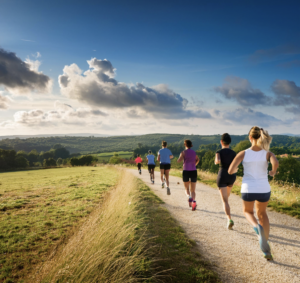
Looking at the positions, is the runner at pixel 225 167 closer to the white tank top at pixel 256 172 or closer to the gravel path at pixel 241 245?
the gravel path at pixel 241 245

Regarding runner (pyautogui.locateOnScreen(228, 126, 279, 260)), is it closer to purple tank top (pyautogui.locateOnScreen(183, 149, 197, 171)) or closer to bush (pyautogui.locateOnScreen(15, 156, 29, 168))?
purple tank top (pyautogui.locateOnScreen(183, 149, 197, 171))

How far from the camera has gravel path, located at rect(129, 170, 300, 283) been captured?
3541 millimetres

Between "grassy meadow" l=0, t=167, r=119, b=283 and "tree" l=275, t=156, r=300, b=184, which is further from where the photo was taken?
"tree" l=275, t=156, r=300, b=184

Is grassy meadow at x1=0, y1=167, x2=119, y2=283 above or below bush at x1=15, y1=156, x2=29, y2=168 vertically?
above

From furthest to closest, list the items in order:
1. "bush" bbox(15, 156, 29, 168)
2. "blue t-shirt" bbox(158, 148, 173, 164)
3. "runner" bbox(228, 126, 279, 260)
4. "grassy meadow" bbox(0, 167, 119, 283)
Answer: "bush" bbox(15, 156, 29, 168) → "blue t-shirt" bbox(158, 148, 173, 164) → "grassy meadow" bbox(0, 167, 119, 283) → "runner" bbox(228, 126, 279, 260)

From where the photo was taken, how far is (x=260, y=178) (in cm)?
373

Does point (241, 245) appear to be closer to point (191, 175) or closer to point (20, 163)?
point (191, 175)

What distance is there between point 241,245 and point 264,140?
105 inches

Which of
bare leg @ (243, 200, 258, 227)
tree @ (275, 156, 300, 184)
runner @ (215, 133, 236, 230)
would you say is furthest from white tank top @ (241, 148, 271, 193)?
tree @ (275, 156, 300, 184)

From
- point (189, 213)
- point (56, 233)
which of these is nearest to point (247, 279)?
point (189, 213)

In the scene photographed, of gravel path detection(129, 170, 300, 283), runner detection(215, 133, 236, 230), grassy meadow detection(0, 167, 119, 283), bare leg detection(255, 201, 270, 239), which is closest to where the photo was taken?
gravel path detection(129, 170, 300, 283)

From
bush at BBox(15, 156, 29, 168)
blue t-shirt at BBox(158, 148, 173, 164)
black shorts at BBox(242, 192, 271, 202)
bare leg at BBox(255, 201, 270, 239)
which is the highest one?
blue t-shirt at BBox(158, 148, 173, 164)

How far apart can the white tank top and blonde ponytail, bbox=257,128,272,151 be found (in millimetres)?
85

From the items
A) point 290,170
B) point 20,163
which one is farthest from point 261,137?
point 20,163
